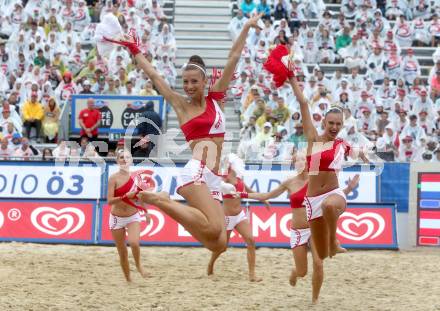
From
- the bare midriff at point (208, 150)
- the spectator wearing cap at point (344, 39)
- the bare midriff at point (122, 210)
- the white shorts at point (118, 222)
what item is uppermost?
the spectator wearing cap at point (344, 39)

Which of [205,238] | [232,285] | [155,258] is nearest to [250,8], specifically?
[155,258]

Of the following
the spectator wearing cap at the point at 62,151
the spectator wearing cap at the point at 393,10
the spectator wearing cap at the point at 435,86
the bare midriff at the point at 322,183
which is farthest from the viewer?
the spectator wearing cap at the point at 393,10

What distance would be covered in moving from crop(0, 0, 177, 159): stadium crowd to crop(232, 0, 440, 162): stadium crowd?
7.44ft

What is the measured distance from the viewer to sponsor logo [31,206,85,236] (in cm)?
1456

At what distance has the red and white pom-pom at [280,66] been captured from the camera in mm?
8406

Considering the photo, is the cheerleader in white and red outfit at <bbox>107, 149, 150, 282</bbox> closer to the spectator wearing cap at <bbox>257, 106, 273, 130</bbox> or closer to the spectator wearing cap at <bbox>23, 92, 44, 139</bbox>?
the spectator wearing cap at <bbox>257, 106, 273, 130</bbox>

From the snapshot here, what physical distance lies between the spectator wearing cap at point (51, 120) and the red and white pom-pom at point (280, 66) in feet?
35.3

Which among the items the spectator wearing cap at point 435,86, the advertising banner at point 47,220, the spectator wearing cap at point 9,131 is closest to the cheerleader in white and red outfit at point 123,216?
the advertising banner at point 47,220

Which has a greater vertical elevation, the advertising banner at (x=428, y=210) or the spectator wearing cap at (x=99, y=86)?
→ the spectator wearing cap at (x=99, y=86)

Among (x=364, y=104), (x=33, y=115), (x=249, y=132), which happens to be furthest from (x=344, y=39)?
(x=33, y=115)

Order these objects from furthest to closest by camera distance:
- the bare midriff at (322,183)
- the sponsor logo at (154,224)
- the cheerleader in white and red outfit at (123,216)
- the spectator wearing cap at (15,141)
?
the spectator wearing cap at (15,141) < the sponsor logo at (154,224) < the cheerleader in white and red outfit at (123,216) < the bare midriff at (322,183)

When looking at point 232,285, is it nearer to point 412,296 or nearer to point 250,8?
point 412,296

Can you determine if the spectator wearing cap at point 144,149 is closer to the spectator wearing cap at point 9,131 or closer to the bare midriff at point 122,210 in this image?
the spectator wearing cap at point 9,131

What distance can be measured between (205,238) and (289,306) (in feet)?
7.67
